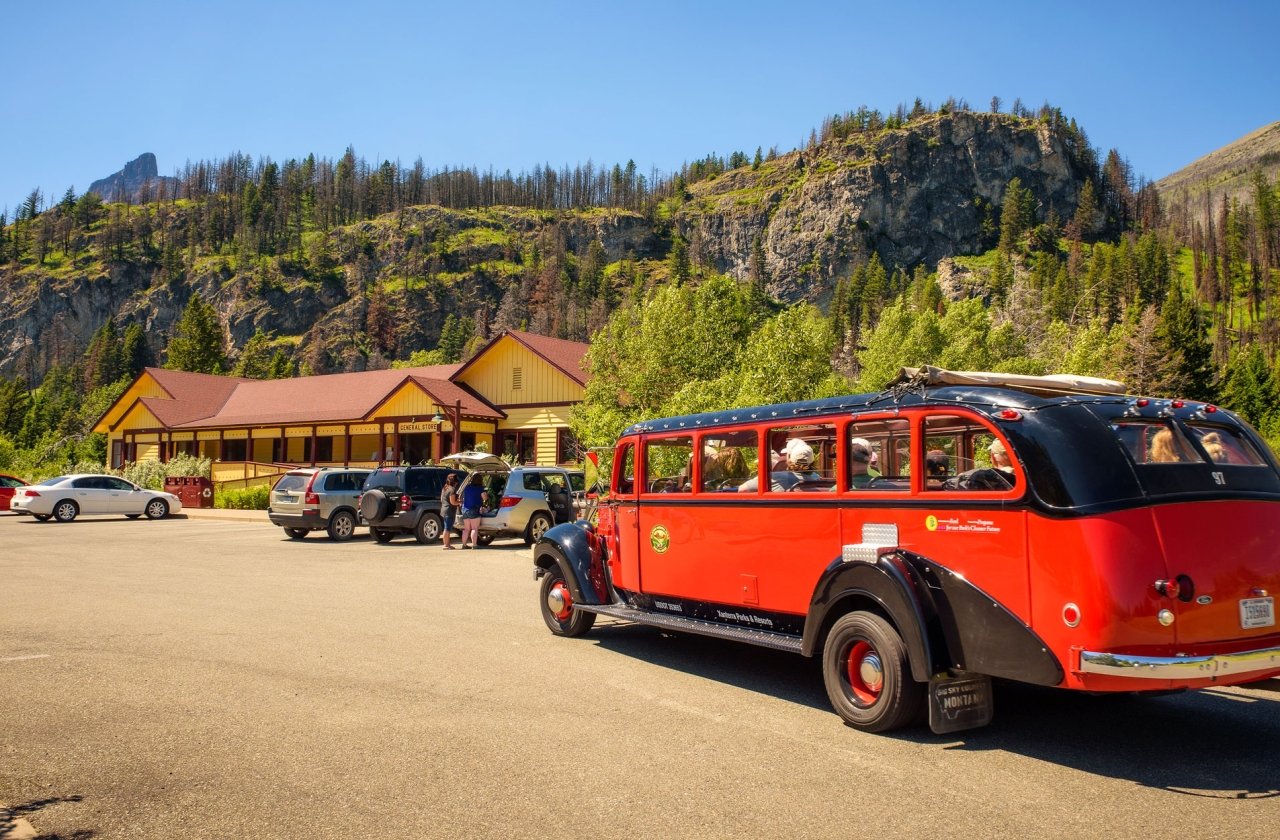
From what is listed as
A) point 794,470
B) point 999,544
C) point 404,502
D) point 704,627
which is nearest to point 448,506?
point 404,502

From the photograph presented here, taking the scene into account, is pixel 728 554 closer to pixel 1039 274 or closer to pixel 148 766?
pixel 148 766

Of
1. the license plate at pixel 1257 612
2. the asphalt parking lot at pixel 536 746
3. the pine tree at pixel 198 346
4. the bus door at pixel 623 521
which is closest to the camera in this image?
the asphalt parking lot at pixel 536 746

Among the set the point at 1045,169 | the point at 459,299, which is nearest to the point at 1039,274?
the point at 1045,169

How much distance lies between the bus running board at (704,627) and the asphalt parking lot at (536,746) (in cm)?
44

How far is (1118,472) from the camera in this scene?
5344mm

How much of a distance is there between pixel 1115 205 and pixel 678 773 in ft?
724

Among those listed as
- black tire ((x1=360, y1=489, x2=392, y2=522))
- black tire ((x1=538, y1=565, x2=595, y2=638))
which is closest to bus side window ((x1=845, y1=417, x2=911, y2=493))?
black tire ((x1=538, y1=565, x2=595, y2=638))

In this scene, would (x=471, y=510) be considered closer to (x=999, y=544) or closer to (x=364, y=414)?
(x=999, y=544)

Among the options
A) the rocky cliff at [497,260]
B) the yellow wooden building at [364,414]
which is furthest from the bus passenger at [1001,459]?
the rocky cliff at [497,260]

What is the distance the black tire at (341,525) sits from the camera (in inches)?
900

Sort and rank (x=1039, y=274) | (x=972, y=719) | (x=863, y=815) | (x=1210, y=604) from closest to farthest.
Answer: (x=863, y=815) < (x=1210, y=604) < (x=972, y=719) < (x=1039, y=274)

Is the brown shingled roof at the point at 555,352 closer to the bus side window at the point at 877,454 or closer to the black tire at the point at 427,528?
the black tire at the point at 427,528

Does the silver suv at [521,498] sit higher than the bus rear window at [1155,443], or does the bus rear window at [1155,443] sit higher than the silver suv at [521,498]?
the bus rear window at [1155,443]

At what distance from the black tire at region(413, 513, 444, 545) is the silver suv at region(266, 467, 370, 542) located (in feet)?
6.36
